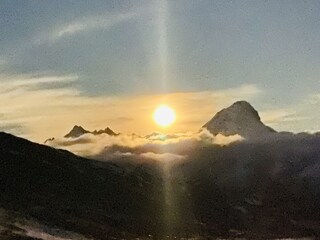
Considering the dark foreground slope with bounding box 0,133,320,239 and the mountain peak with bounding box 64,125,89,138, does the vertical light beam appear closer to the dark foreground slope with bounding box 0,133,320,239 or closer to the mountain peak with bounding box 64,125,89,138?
the mountain peak with bounding box 64,125,89,138

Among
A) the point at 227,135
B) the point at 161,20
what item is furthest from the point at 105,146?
the point at 227,135

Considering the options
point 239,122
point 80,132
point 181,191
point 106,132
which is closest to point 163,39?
point 106,132

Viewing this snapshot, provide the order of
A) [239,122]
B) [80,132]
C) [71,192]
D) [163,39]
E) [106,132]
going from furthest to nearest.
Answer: [239,122]
[71,192]
[106,132]
[80,132]
[163,39]

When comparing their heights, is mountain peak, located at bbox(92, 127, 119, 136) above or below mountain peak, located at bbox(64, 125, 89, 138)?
above

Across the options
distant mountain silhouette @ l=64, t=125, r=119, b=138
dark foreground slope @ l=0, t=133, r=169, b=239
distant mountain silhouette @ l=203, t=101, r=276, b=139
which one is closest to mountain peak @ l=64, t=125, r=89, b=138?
distant mountain silhouette @ l=64, t=125, r=119, b=138

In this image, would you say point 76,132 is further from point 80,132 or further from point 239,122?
point 239,122

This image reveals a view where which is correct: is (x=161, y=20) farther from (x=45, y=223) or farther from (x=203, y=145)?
(x=45, y=223)

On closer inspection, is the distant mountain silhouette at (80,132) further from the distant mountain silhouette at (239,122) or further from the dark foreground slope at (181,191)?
the distant mountain silhouette at (239,122)

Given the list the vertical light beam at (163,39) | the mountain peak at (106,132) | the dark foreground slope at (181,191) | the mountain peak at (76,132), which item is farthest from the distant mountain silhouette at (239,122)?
the mountain peak at (76,132)

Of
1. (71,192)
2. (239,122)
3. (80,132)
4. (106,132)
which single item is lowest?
(71,192)
